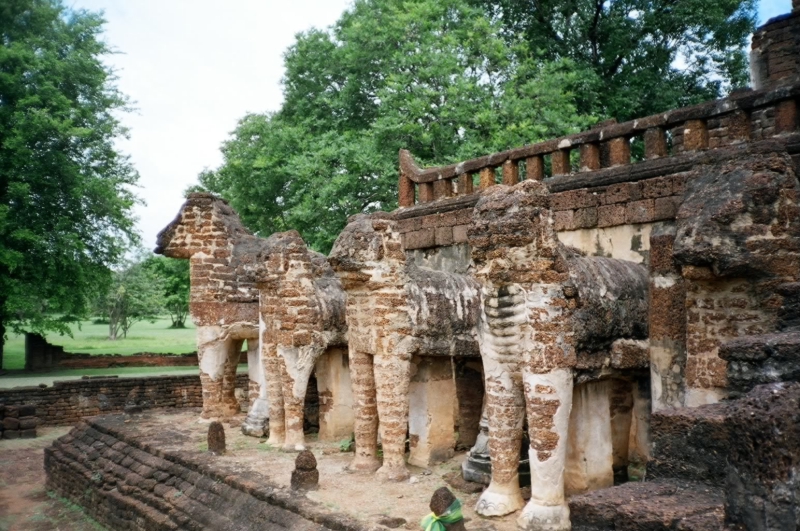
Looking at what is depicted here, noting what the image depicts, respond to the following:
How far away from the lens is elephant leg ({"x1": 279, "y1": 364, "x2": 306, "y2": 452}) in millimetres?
9734

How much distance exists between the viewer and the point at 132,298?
120ft

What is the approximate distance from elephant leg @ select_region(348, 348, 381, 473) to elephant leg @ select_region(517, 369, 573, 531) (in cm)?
258

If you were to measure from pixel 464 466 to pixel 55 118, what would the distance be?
18.3m

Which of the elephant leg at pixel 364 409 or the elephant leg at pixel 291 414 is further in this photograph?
the elephant leg at pixel 291 414

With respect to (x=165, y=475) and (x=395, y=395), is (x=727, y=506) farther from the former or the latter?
(x=165, y=475)

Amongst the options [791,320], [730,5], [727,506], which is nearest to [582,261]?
[791,320]

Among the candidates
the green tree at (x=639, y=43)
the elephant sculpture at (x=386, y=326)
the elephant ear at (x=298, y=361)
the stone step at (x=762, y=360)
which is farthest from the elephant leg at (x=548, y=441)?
the green tree at (x=639, y=43)

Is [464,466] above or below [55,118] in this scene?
below

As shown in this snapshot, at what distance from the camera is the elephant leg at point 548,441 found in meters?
6.26

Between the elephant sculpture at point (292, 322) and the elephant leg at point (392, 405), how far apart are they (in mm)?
1774

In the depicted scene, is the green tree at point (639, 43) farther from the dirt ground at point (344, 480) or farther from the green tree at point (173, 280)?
the green tree at point (173, 280)

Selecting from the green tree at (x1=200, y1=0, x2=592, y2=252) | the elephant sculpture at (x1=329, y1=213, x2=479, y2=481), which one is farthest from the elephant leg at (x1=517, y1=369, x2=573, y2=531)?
the green tree at (x1=200, y1=0, x2=592, y2=252)

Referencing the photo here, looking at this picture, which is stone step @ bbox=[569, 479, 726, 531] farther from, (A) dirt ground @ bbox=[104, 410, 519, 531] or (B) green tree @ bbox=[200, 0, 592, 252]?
(B) green tree @ bbox=[200, 0, 592, 252]

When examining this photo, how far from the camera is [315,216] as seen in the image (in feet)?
63.1
